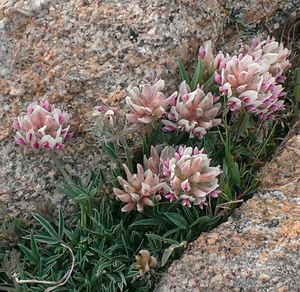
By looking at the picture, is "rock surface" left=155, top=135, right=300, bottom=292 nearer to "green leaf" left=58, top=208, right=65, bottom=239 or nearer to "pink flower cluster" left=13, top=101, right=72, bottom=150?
"green leaf" left=58, top=208, right=65, bottom=239

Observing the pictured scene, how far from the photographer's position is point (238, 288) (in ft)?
7.61

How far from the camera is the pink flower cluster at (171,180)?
2.28m

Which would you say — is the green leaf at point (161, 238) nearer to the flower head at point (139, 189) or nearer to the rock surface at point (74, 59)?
the flower head at point (139, 189)

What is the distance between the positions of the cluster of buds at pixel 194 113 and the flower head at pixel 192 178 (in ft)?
0.54

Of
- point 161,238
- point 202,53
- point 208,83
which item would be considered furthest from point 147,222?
point 202,53

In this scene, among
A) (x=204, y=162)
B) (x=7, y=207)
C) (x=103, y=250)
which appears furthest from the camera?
(x=7, y=207)

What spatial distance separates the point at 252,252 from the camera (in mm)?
2381

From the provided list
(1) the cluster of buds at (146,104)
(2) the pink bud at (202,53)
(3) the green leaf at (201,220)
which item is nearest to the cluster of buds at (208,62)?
(2) the pink bud at (202,53)

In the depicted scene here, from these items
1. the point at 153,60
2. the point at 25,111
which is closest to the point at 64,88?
the point at 25,111

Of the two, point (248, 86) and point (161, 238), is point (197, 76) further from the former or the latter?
point (161, 238)

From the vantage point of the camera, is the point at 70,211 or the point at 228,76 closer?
the point at 228,76

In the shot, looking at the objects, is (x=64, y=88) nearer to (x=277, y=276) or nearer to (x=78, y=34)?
(x=78, y=34)

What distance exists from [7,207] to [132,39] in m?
0.84

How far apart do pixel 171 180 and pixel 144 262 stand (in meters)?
0.33
